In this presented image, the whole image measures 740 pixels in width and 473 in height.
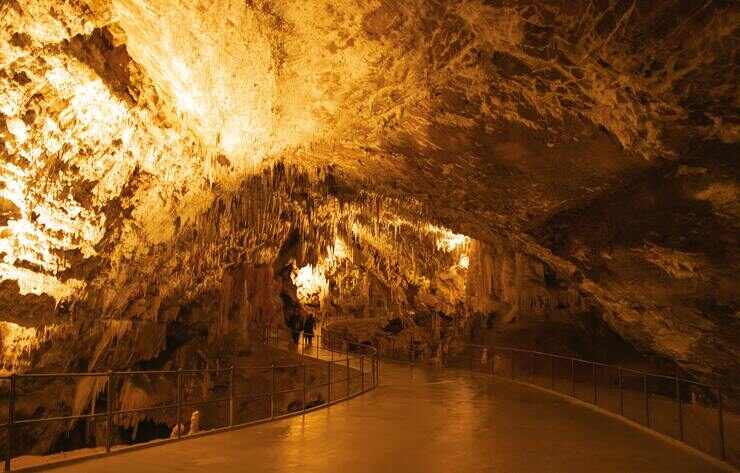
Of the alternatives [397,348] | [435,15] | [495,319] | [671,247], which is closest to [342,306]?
[397,348]

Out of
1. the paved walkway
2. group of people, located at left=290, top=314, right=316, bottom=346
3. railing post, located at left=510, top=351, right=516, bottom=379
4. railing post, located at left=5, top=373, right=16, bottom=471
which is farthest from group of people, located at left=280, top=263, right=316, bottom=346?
railing post, located at left=5, top=373, right=16, bottom=471

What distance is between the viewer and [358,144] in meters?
9.40

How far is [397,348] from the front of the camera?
22891 mm

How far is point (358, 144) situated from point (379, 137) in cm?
64

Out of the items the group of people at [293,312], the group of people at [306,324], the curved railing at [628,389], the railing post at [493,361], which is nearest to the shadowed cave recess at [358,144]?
the curved railing at [628,389]

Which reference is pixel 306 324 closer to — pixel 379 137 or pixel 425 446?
pixel 379 137

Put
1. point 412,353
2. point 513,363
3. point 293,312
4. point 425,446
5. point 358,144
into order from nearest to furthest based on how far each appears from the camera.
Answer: point 425,446 < point 358,144 < point 513,363 < point 412,353 < point 293,312

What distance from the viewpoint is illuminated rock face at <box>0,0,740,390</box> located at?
550 centimetres

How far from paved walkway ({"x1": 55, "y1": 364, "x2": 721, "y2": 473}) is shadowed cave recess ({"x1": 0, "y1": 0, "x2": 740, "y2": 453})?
273 cm

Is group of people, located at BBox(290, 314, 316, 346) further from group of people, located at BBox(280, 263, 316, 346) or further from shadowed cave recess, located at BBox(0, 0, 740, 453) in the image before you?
shadowed cave recess, located at BBox(0, 0, 740, 453)

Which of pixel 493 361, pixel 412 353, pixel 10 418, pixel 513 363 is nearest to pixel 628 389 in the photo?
pixel 513 363

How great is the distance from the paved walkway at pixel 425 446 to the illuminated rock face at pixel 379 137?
2.67 metres

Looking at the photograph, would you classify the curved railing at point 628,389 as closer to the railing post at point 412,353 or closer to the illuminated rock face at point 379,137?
the railing post at point 412,353

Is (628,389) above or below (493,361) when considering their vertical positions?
below
